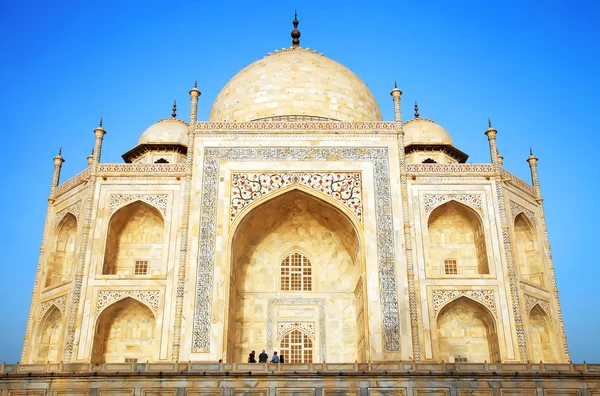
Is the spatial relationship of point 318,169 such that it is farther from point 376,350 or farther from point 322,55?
point 322,55

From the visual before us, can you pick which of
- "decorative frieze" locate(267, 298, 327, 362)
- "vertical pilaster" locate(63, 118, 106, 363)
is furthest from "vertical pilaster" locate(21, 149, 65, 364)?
"decorative frieze" locate(267, 298, 327, 362)

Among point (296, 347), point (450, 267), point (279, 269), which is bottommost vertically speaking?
point (296, 347)

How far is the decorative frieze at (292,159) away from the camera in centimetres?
1566

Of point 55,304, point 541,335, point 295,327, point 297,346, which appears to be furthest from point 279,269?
point 541,335

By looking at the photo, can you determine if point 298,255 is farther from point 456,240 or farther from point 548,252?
point 548,252

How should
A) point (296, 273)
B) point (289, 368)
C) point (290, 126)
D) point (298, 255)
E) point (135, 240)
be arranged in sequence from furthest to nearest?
point (298, 255) < point (296, 273) < point (290, 126) < point (135, 240) < point (289, 368)

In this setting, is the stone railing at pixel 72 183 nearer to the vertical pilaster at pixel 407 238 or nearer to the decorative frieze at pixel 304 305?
the decorative frieze at pixel 304 305

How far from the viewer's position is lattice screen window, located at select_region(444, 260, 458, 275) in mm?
17281

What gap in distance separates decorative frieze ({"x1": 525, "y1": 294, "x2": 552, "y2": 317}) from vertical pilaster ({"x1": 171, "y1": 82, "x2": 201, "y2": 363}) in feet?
29.2

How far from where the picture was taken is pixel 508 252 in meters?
16.6

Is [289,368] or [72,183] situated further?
[72,183]

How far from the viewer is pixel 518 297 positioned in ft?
53.3

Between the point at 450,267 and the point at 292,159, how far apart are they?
5.21m

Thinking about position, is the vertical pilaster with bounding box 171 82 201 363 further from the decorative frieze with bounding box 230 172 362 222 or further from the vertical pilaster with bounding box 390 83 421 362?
the vertical pilaster with bounding box 390 83 421 362
